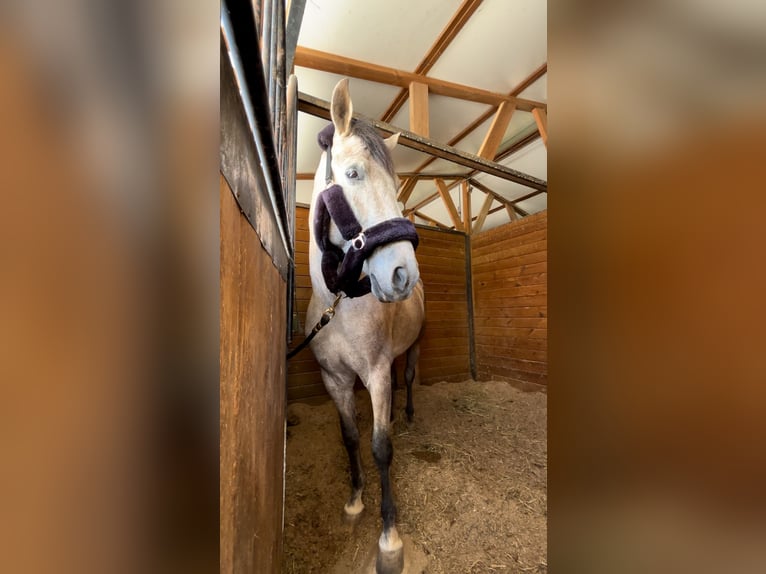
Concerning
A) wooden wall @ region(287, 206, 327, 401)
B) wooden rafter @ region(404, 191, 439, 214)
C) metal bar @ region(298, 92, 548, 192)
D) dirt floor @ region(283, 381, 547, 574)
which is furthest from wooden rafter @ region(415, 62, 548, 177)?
dirt floor @ region(283, 381, 547, 574)

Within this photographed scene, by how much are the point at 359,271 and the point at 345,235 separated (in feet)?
0.35

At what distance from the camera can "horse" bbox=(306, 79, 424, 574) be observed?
2.89ft

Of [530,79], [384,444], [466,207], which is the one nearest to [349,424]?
[384,444]

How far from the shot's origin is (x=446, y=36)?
158 centimetres

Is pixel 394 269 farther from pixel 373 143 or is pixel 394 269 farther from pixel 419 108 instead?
pixel 419 108

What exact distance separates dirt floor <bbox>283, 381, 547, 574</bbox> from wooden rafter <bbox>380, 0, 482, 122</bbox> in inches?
74.5

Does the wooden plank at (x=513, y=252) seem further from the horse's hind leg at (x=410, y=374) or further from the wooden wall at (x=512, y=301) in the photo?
the horse's hind leg at (x=410, y=374)

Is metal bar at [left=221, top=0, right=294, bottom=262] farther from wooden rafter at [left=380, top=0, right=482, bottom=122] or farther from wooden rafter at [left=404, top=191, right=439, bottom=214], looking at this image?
wooden rafter at [left=404, top=191, right=439, bottom=214]
